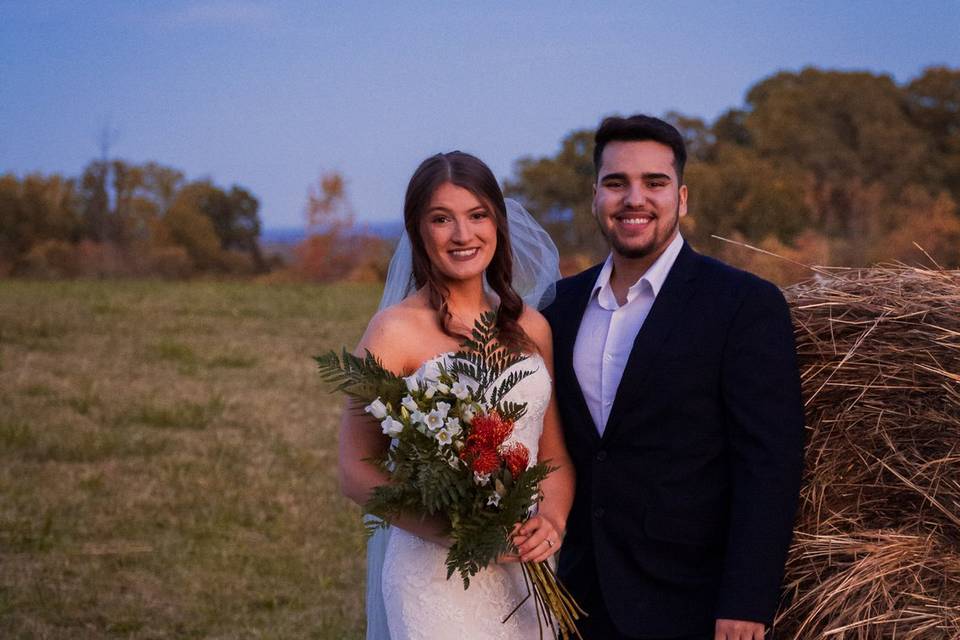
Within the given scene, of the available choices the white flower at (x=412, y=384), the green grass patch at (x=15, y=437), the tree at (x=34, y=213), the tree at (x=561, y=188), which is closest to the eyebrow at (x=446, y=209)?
the white flower at (x=412, y=384)

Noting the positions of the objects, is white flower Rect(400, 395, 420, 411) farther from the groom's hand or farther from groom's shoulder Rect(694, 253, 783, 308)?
the groom's hand

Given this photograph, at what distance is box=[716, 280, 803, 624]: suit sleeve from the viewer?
3393 mm

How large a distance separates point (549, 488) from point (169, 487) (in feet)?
22.7

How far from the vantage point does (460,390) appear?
3338mm

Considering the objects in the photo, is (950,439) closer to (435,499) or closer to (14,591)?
(435,499)

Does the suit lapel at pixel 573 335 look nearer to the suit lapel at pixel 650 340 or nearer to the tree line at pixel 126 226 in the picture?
the suit lapel at pixel 650 340

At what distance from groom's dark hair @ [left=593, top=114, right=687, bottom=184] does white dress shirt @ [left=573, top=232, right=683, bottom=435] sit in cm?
32

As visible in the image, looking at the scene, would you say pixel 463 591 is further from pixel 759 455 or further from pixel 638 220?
pixel 638 220

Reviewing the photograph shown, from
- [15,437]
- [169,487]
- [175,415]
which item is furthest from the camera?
[175,415]

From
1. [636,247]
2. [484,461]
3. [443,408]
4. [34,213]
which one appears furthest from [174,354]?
[34,213]

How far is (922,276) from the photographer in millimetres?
3623

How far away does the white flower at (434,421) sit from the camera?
3213 mm

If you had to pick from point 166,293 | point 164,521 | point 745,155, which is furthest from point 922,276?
point 745,155

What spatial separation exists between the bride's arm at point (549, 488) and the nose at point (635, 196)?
1.96ft
